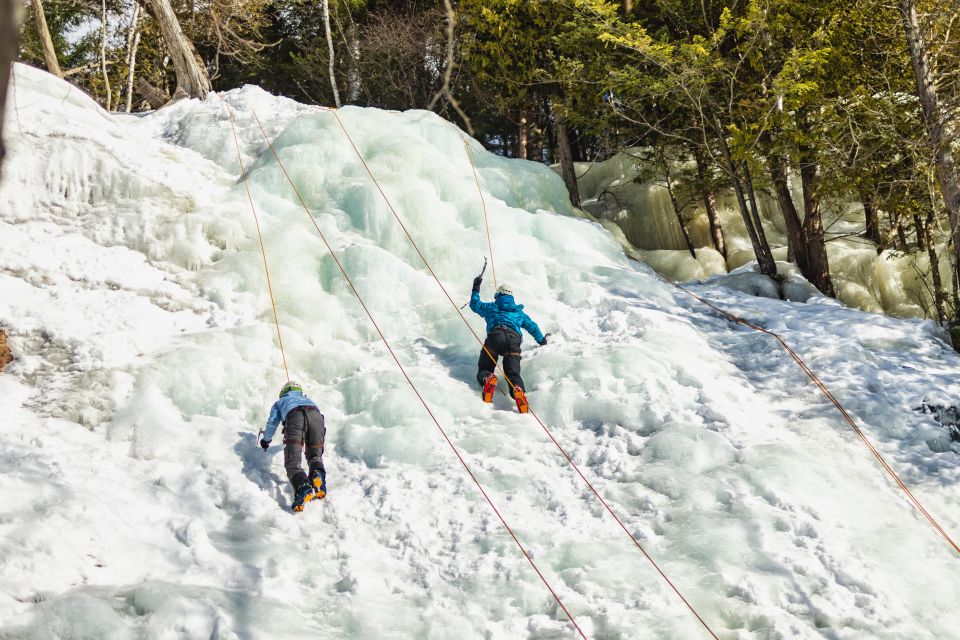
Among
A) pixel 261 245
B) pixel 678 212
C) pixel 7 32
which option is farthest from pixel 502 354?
pixel 678 212

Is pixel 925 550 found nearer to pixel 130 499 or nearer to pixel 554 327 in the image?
pixel 554 327

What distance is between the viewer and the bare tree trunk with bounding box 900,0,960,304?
27.7 ft

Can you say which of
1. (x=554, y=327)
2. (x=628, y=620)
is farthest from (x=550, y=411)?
(x=628, y=620)

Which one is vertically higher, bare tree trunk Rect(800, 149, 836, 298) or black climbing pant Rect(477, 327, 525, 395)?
bare tree trunk Rect(800, 149, 836, 298)

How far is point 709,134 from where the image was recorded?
1170 cm

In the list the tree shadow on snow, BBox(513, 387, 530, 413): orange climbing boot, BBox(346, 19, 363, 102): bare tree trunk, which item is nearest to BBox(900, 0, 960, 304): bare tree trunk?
BBox(513, 387, 530, 413): orange climbing boot

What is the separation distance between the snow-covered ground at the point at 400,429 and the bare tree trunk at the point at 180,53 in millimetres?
2713

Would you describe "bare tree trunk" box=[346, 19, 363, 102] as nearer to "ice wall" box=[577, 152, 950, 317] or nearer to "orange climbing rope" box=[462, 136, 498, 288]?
"ice wall" box=[577, 152, 950, 317]

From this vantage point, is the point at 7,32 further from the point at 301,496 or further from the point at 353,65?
the point at 353,65

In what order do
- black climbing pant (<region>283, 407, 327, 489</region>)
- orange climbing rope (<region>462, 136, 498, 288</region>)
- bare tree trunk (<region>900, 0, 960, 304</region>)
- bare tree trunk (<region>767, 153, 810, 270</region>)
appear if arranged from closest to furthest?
black climbing pant (<region>283, 407, 327, 489</region>), bare tree trunk (<region>900, 0, 960, 304</region>), orange climbing rope (<region>462, 136, 498, 288</region>), bare tree trunk (<region>767, 153, 810, 270</region>)

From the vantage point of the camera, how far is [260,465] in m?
5.80

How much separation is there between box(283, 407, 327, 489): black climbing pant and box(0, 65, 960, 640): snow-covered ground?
0.83 ft

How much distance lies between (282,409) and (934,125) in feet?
25.3

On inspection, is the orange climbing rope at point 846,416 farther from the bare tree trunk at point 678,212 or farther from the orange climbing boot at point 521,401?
the bare tree trunk at point 678,212
